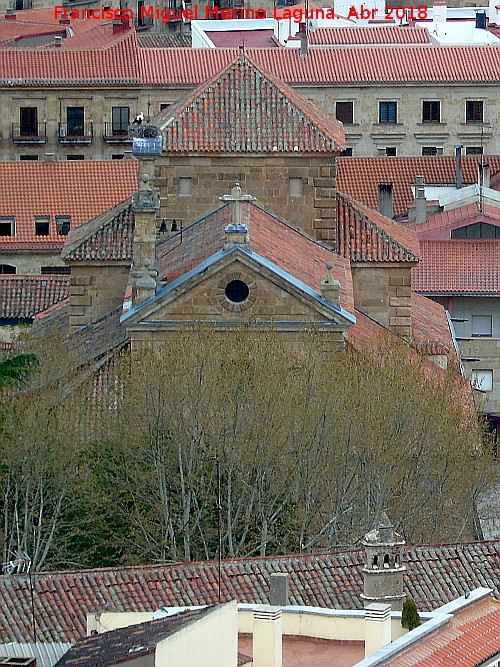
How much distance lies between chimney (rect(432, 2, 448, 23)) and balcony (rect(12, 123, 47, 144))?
3225cm

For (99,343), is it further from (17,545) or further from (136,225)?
(17,545)

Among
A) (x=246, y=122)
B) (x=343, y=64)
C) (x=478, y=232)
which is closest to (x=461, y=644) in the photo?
(x=246, y=122)

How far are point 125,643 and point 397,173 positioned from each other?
79.0m

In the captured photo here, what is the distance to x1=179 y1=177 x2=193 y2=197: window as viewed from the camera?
289ft

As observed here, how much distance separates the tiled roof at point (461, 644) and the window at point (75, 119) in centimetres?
8888

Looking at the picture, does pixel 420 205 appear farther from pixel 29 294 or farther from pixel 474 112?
pixel 474 112

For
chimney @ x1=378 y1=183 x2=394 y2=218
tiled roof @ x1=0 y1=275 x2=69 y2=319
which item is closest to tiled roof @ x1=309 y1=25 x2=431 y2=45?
chimney @ x1=378 y1=183 x2=394 y2=218

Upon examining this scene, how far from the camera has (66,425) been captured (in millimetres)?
70562

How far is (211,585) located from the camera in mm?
57500

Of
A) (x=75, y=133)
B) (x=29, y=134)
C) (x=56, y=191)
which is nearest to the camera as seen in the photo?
(x=56, y=191)

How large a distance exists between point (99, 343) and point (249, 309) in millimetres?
6213

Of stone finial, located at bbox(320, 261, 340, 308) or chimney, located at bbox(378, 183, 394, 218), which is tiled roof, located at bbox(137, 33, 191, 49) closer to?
chimney, located at bbox(378, 183, 394, 218)

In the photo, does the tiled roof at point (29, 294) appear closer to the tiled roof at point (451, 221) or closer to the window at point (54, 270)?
the window at point (54, 270)

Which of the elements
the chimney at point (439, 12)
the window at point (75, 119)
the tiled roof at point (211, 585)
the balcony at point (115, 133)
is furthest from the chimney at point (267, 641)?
the chimney at point (439, 12)
